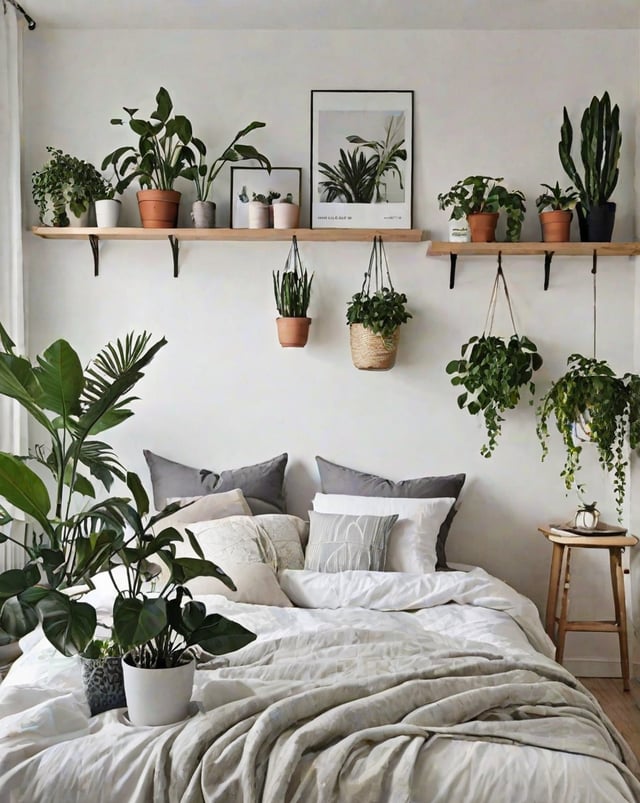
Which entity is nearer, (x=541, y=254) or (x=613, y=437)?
(x=613, y=437)

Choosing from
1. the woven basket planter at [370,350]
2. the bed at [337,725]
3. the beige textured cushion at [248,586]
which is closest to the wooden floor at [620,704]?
the bed at [337,725]

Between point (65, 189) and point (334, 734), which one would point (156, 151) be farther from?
point (334, 734)

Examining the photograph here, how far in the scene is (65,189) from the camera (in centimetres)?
395

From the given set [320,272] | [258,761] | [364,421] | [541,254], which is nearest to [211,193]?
[320,272]

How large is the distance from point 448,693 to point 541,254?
8.07 ft

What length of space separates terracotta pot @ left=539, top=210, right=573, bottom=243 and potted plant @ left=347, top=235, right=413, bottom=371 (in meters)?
0.72

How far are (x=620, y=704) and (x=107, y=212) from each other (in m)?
3.14

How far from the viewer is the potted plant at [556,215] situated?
393 centimetres

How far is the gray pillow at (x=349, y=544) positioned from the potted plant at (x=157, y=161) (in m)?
1.57

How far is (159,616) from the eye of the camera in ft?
6.52

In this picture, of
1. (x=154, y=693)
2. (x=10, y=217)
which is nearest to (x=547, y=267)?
(x=10, y=217)

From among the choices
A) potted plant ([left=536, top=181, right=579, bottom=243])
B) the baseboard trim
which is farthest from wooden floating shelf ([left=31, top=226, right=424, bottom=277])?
the baseboard trim

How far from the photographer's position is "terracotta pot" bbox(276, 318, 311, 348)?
13.0ft

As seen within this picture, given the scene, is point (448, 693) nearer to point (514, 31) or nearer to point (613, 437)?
point (613, 437)
